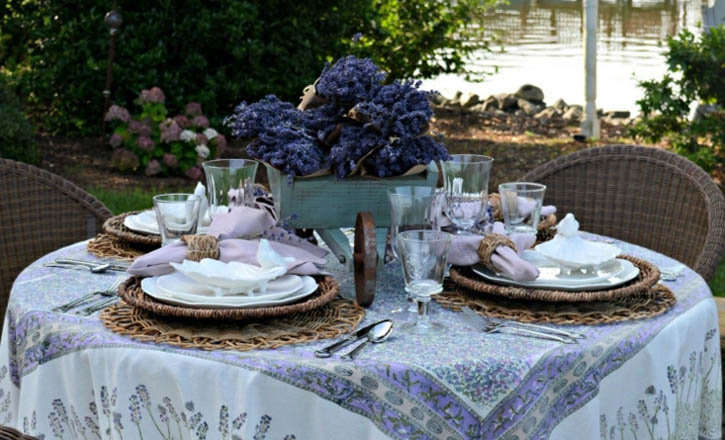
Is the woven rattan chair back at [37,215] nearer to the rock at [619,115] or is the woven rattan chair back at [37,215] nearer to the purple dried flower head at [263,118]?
the purple dried flower head at [263,118]

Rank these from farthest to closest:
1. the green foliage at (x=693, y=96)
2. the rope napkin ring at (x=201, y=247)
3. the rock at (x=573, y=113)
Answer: the rock at (x=573, y=113) → the green foliage at (x=693, y=96) → the rope napkin ring at (x=201, y=247)

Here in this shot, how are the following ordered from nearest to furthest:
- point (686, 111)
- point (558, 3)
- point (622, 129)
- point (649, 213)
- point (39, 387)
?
1. point (39, 387)
2. point (649, 213)
3. point (686, 111)
4. point (622, 129)
5. point (558, 3)

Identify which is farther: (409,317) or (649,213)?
(649,213)

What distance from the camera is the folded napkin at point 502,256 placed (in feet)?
7.25

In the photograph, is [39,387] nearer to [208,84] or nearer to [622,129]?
[208,84]

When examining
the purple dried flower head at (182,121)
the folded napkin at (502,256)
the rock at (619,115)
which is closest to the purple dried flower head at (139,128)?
the purple dried flower head at (182,121)

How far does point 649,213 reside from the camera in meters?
3.49

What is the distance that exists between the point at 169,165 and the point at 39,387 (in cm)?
570

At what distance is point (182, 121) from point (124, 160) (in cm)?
53


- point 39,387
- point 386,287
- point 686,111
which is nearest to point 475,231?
point 386,287

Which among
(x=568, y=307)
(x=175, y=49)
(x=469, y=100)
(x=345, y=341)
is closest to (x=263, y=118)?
(x=345, y=341)

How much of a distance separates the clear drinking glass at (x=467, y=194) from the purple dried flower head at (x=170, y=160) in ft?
18.0

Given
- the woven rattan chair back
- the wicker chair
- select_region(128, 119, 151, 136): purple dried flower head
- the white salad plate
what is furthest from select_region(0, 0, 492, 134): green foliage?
the white salad plate

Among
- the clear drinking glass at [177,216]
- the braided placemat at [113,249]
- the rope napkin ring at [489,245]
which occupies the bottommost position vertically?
the braided placemat at [113,249]
